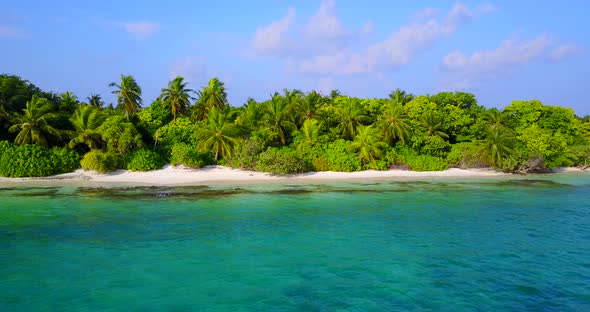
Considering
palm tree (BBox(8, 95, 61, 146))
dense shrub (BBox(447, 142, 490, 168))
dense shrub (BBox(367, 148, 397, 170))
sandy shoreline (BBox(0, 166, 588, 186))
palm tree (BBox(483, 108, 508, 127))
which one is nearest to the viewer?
sandy shoreline (BBox(0, 166, 588, 186))

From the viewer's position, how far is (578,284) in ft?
32.5

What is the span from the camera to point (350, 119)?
4209 centimetres

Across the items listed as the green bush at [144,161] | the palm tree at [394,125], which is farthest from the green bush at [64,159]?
the palm tree at [394,125]

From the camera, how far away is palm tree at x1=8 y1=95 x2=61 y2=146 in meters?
34.5

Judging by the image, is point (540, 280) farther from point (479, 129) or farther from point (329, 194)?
point (479, 129)

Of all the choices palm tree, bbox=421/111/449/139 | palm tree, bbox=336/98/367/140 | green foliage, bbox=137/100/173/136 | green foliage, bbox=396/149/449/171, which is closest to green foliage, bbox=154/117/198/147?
green foliage, bbox=137/100/173/136

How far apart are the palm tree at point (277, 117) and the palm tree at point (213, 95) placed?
8693 millimetres

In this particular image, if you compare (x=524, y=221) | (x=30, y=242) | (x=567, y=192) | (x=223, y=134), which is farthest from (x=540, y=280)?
(x=223, y=134)

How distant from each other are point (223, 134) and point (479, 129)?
1115 inches

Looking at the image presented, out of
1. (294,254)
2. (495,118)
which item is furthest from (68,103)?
(495,118)

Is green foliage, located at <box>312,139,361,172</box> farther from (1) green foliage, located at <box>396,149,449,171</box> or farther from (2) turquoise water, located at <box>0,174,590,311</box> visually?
(2) turquoise water, located at <box>0,174,590,311</box>

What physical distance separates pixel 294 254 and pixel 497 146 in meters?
32.7

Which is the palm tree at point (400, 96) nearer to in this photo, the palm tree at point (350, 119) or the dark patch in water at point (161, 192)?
the palm tree at point (350, 119)

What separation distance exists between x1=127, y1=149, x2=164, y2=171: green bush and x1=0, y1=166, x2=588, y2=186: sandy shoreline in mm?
623
